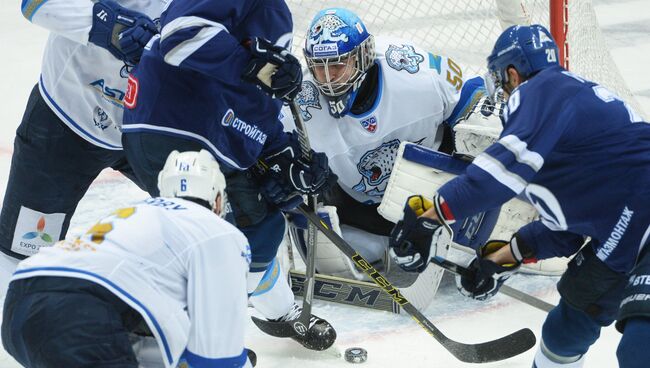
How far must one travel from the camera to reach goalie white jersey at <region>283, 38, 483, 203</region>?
3461mm

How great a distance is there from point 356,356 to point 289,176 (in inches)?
22.1

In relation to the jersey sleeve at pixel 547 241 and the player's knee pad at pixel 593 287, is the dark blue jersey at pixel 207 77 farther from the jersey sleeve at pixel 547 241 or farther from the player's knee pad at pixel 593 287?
the player's knee pad at pixel 593 287

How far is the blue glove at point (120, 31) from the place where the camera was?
2689 millimetres

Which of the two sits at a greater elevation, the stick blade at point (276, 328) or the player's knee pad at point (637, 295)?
the player's knee pad at point (637, 295)

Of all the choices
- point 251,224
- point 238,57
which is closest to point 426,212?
point 238,57

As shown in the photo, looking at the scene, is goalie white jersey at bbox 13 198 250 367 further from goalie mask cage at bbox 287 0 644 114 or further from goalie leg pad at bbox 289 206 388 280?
goalie mask cage at bbox 287 0 644 114

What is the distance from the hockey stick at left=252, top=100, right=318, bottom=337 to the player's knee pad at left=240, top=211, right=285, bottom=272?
0.55 ft

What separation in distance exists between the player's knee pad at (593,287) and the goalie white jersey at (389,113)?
3.57 feet

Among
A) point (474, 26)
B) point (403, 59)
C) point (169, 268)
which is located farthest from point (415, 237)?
point (474, 26)

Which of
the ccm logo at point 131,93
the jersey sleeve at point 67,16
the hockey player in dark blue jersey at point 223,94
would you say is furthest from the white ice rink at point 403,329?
the jersey sleeve at point 67,16

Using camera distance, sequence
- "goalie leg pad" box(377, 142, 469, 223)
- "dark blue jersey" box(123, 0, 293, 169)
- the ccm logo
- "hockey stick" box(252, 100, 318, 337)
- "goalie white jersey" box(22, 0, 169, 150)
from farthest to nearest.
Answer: "goalie leg pad" box(377, 142, 469, 223)
"hockey stick" box(252, 100, 318, 337)
"goalie white jersey" box(22, 0, 169, 150)
the ccm logo
"dark blue jersey" box(123, 0, 293, 169)

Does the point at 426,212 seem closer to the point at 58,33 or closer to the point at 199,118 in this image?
the point at 199,118

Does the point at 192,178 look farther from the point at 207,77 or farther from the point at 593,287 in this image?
the point at 593,287

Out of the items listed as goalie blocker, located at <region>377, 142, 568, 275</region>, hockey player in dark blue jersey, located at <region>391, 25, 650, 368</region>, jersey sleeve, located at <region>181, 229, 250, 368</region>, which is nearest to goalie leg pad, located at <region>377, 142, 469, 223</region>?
goalie blocker, located at <region>377, 142, 568, 275</region>
